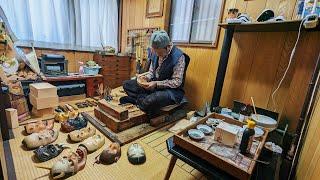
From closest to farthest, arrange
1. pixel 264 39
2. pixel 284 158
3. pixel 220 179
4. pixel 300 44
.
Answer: pixel 220 179
pixel 284 158
pixel 300 44
pixel 264 39

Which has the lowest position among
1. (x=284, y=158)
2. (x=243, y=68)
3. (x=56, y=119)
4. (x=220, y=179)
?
(x=56, y=119)

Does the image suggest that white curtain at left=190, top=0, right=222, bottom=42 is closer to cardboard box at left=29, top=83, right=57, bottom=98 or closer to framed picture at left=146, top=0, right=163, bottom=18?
framed picture at left=146, top=0, right=163, bottom=18

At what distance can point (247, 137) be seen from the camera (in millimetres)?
856

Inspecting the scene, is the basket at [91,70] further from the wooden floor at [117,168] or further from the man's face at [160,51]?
the wooden floor at [117,168]

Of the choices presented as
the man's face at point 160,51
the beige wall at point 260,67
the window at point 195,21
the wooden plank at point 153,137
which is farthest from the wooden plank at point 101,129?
the window at point 195,21

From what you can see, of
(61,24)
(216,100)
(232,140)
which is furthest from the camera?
(61,24)

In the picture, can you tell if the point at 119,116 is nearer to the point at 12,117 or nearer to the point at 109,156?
the point at 109,156

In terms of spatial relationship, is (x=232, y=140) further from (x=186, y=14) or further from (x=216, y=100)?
(x=186, y=14)

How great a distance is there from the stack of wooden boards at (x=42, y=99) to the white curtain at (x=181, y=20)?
1.85 meters

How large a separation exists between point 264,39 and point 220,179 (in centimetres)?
156

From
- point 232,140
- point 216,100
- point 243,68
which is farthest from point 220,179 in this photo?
point 243,68

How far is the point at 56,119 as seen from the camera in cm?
191

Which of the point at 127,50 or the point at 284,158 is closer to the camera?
the point at 284,158

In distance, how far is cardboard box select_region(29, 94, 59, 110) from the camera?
190 centimetres
